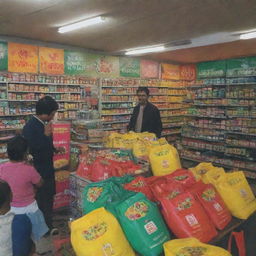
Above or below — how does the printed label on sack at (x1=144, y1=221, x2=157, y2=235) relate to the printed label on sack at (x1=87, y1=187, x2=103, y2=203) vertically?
below

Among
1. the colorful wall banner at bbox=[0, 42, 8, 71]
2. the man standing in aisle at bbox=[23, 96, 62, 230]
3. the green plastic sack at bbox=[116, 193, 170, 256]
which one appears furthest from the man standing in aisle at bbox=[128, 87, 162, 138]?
the colorful wall banner at bbox=[0, 42, 8, 71]

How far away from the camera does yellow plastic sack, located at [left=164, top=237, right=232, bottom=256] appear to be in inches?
62.3

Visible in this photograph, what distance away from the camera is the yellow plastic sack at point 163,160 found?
2.90 m

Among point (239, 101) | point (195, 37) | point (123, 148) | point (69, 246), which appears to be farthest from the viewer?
point (239, 101)

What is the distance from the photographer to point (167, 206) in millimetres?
1975

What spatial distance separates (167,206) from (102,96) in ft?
21.8

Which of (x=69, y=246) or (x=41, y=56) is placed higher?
(x=41, y=56)

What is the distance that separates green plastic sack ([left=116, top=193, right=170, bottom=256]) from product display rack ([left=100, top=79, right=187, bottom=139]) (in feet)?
21.8

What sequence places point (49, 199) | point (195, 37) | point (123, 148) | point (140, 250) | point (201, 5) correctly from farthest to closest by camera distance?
point (195, 37) → point (201, 5) → point (49, 199) → point (123, 148) → point (140, 250)

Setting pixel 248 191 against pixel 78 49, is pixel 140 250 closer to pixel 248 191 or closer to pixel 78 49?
pixel 248 191

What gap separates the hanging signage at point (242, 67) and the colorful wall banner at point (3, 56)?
233 inches

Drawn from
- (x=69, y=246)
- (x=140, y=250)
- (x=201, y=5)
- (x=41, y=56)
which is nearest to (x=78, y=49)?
(x=41, y=56)

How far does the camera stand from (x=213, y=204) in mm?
2139

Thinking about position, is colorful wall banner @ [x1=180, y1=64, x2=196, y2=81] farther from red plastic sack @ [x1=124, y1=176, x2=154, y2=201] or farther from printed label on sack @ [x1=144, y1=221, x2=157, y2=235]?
printed label on sack @ [x1=144, y1=221, x2=157, y2=235]
